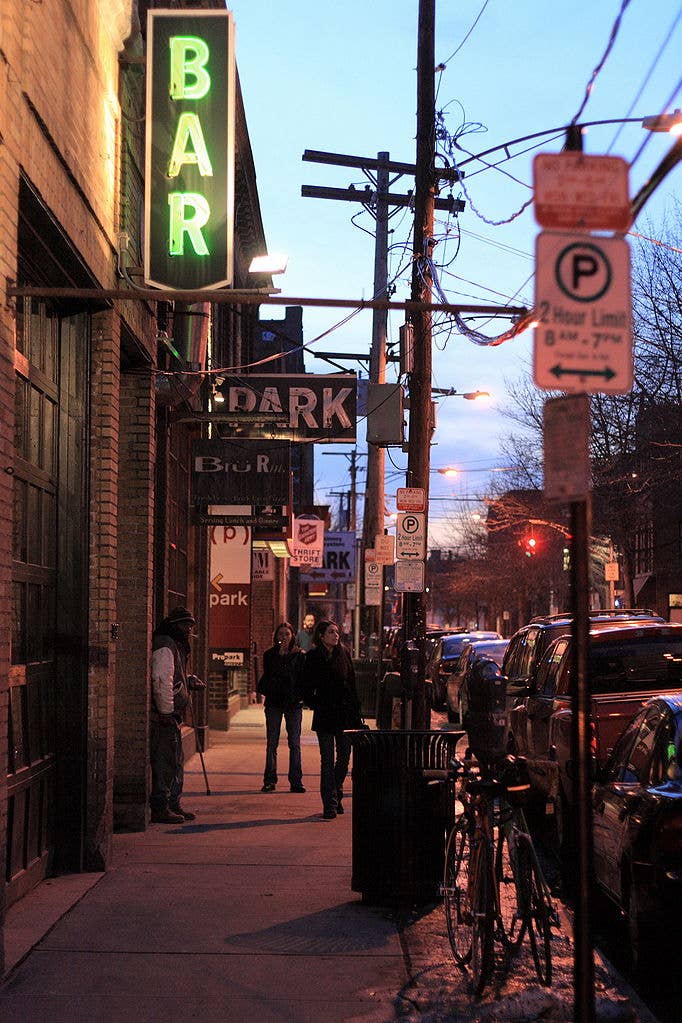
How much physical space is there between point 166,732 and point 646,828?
6374 millimetres

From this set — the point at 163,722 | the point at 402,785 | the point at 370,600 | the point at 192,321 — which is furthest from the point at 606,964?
the point at 370,600

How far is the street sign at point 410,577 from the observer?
1606cm

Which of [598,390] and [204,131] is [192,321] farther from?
[598,390]

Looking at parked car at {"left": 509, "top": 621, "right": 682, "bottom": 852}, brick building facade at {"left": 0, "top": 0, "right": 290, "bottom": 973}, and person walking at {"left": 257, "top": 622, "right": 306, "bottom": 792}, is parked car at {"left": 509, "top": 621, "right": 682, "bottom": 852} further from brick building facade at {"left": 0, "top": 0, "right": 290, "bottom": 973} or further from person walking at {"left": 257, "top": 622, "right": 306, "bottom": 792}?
brick building facade at {"left": 0, "top": 0, "right": 290, "bottom": 973}

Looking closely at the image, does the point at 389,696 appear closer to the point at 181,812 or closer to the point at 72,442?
the point at 181,812

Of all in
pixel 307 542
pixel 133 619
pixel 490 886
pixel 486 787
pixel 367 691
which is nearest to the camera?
pixel 490 886

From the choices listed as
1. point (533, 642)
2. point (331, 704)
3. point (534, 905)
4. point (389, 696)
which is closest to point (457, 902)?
point (534, 905)

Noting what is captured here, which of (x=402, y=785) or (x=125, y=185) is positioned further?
(x=125, y=185)

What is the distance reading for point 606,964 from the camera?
25.6ft

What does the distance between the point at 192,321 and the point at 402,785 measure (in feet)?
26.0

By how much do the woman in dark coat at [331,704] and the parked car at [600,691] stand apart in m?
1.80

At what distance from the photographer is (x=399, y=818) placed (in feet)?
29.2

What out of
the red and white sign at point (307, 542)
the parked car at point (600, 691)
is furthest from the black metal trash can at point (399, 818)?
the red and white sign at point (307, 542)

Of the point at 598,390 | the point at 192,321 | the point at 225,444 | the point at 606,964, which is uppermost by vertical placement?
the point at 192,321
